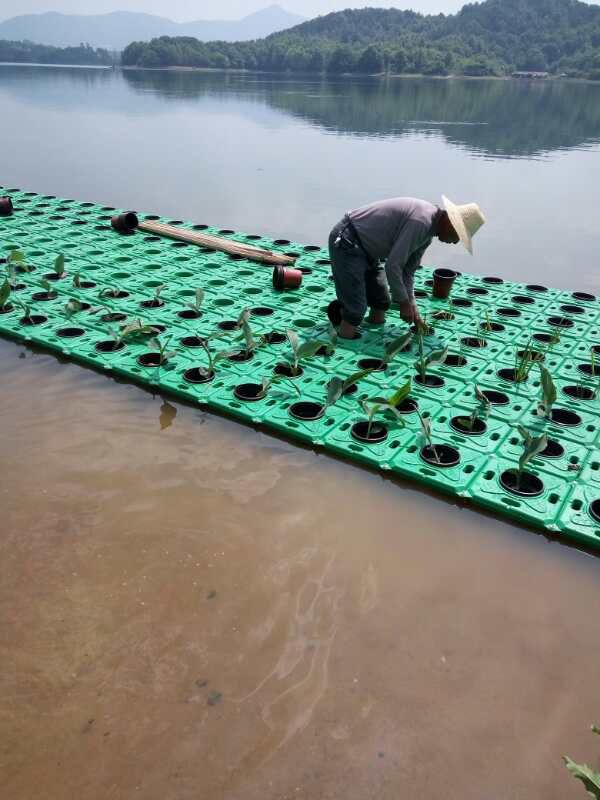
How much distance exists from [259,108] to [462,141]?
41.9ft

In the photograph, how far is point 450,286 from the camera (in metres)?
5.65

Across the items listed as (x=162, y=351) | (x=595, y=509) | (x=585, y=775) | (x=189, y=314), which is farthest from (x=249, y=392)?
(x=585, y=775)

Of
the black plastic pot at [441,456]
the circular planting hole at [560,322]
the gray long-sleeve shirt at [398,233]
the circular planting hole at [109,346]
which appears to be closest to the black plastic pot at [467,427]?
the black plastic pot at [441,456]

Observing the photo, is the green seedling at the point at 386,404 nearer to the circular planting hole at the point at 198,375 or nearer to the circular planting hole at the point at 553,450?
the circular planting hole at the point at 553,450

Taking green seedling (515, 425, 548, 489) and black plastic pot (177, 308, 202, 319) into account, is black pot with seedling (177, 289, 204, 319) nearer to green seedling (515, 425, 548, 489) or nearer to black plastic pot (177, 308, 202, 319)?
black plastic pot (177, 308, 202, 319)

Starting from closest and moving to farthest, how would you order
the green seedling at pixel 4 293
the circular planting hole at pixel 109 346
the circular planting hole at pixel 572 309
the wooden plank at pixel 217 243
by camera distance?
1. the circular planting hole at pixel 109 346
2. the green seedling at pixel 4 293
3. the circular planting hole at pixel 572 309
4. the wooden plank at pixel 217 243

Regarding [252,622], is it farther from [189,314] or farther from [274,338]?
[189,314]

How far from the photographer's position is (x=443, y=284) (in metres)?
5.59

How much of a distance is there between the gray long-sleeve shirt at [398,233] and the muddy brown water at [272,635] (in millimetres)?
1565

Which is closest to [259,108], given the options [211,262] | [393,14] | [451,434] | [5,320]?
[211,262]

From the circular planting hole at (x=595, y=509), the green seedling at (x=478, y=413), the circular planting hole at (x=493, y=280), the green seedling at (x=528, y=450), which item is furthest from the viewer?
the circular planting hole at (x=493, y=280)

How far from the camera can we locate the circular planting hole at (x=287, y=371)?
4211 millimetres

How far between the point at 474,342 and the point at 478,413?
122 cm

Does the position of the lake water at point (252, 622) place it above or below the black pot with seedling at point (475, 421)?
below
